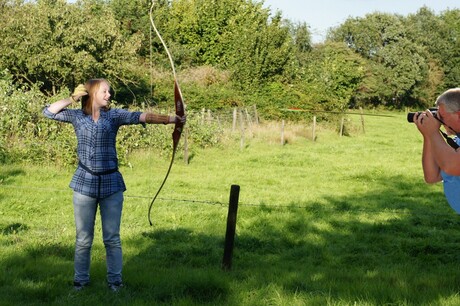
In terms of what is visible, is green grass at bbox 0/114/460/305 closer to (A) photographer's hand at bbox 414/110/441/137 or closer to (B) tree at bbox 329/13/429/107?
(A) photographer's hand at bbox 414/110/441/137

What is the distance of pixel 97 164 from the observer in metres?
5.01

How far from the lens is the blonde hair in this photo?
5000 millimetres

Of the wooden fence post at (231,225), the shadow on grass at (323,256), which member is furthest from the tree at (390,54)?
the wooden fence post at (231,225)

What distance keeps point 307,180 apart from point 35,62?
561 inches

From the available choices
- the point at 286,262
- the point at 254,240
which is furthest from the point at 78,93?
the point at 254,240

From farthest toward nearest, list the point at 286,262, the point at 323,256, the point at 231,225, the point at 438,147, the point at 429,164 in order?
the point at 323,256 < the point at 286,262 < the point at 231,225 < the point at 429,164 < the point at 438,147

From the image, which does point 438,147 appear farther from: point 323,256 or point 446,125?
point 323,256

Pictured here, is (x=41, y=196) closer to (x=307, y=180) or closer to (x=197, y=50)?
(x=307, y=180)

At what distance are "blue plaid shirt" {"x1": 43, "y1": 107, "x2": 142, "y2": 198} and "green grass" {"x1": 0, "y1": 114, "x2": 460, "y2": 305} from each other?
38.5 inches

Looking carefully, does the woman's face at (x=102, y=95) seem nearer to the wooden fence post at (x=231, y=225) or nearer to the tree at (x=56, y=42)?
the wooden fence post at (x=231, y=225)

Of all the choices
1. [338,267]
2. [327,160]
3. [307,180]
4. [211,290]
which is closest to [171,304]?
[211,290]

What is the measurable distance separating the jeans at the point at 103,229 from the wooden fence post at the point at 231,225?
4.72 feet

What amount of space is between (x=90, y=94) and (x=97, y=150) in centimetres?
51

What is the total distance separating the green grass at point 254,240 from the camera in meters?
5.23
